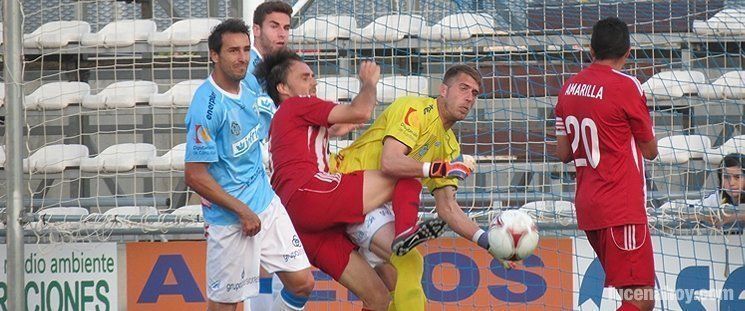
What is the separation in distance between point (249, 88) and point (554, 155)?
281cm

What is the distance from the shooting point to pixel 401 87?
925 cm

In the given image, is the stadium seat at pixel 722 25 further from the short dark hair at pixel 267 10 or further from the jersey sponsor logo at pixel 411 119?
the short dark hair at pixel 267 10

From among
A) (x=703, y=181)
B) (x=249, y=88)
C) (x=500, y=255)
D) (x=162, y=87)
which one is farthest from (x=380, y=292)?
(x=162, y=87)

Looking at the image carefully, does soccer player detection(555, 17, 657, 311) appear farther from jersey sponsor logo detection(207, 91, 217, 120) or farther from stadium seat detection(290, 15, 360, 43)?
stadium seat detection(290, 15, 360, 43)

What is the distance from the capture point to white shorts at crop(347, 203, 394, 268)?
6965 mm

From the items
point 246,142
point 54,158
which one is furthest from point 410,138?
point 54,158

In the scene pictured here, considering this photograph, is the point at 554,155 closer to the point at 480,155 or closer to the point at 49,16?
the point at 480,155

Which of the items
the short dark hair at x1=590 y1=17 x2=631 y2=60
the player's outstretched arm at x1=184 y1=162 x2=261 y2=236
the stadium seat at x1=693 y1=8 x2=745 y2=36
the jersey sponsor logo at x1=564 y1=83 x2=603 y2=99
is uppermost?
the stadium seat at x1=693 y1=8 x2=745 y2=36

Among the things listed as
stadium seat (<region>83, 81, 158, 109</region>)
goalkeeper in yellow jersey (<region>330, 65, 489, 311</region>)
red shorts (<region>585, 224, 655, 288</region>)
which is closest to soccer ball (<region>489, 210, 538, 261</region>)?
goalkeeper in yellow jersey (<region>330, 65, 489, 311</region>)

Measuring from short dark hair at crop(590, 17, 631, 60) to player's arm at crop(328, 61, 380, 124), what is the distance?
1.14 meters

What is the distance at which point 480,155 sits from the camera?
917cm

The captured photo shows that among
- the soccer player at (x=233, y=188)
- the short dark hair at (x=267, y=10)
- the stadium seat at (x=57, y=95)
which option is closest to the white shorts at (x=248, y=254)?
the soccer player at (x=233, y=188)

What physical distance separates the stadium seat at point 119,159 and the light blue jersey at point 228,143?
2.77 metres

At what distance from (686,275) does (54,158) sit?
174 inches
